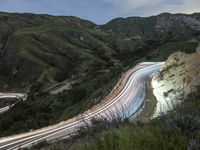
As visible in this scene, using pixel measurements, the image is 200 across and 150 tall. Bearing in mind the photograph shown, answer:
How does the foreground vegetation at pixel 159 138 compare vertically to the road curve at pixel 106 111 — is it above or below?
above

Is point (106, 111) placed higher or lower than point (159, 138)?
lower

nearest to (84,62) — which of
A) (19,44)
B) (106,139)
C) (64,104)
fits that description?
(19,44)

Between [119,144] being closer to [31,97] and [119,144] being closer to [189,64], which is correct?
[189,64]

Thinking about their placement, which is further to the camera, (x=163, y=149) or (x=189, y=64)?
(x=189, y=64)

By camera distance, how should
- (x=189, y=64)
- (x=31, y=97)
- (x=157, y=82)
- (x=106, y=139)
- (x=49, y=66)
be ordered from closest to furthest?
1. (x=106, y=139)
2. (x=189, y=64)
3. (x=157, y=82)
4. (x=31, y=97)
5. (x=49, y=66)

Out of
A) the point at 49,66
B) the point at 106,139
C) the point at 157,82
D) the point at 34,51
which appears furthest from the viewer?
the point at 34,51

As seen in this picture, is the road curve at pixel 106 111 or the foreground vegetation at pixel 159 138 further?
the road curve at pixel 106 111

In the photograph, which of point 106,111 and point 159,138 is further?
point 106,111

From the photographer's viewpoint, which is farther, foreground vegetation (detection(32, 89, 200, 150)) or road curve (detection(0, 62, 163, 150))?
road curve (detection(0, 62, 163, 150))

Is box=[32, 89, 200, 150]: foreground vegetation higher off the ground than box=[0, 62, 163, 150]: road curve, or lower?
higher

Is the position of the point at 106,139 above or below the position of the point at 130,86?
above

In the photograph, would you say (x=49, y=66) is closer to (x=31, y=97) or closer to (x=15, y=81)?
(x=15, y=81)
